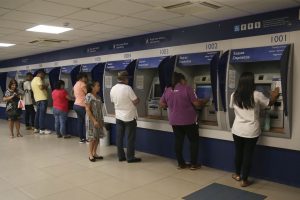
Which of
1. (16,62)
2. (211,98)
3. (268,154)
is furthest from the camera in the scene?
(16,62)

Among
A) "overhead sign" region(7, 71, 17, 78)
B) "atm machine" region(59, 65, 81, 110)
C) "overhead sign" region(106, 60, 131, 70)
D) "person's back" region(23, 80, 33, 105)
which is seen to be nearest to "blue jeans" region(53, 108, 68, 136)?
"atm machine" region(59, 65, 81, 110)

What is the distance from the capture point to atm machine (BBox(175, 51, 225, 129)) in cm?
403

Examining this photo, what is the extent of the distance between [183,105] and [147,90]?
133 centimetres

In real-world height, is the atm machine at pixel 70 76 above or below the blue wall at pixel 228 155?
above

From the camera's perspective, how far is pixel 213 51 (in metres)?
4.17

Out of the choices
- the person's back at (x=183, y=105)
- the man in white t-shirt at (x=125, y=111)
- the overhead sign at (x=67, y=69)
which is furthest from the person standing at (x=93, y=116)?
the overhead sign at (x=67, y=69)

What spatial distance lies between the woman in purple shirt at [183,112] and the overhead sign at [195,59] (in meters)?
0.30

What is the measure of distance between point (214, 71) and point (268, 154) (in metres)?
1.28

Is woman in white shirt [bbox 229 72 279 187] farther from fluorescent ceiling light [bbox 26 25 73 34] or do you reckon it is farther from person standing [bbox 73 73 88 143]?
person standing [bbox 73 73 88 143]

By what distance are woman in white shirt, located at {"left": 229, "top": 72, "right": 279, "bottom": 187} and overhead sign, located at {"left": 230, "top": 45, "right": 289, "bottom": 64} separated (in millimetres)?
302

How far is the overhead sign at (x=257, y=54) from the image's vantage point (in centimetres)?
343

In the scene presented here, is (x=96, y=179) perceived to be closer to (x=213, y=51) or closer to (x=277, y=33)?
(x=213, y=51)

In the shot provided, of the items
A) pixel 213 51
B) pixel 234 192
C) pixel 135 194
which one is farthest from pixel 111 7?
pixel 234 192

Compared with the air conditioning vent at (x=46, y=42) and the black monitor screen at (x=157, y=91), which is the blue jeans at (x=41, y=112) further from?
the black monitor screen at (x=157, y=91)
